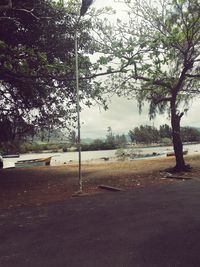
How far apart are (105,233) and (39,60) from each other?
10877 millimetres

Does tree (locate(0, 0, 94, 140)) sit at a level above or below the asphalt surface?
above

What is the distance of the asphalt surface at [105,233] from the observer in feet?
13.1

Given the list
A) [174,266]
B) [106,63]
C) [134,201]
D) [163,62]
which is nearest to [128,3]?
[163,62]

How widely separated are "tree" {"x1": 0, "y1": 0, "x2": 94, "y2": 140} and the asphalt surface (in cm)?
760

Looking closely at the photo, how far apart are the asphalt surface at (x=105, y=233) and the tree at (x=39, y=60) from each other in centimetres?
760

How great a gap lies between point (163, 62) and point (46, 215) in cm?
1063

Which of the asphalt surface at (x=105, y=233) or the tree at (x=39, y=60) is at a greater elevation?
the tree at (x=39, y=60)

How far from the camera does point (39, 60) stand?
1412 cm

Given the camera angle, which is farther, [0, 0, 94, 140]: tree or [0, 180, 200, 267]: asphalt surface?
[0, 0, 94, 140]: tree

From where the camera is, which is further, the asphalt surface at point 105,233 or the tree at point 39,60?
the tree at point 39,60

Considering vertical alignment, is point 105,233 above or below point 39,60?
below

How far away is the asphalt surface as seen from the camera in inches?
157

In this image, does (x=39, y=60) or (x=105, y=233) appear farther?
(x=39, y=60)

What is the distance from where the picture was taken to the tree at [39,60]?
1395cm
